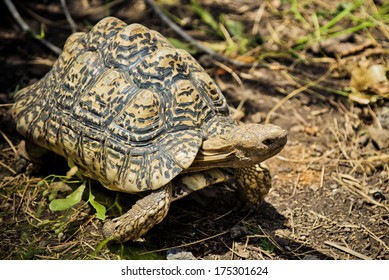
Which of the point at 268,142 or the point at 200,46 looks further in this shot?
the point at 200,46

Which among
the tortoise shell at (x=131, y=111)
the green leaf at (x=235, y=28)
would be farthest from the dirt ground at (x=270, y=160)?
the tortoise shell at (x=131, y=111)

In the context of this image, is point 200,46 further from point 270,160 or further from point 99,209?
point 99,209

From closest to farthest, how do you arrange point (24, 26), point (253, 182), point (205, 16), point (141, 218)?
point (141, 218), point (253, 182), point (24, 26), point (205, 16)

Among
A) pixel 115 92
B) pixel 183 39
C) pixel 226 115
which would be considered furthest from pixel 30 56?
pixel 226 115

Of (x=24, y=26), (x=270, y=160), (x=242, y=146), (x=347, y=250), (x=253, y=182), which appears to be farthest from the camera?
→ (x=24, y=26)

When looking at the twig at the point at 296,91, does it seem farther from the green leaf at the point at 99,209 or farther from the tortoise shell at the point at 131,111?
the green leaf at the point at 99,209

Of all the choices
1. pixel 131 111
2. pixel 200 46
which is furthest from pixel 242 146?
pixel 200 46

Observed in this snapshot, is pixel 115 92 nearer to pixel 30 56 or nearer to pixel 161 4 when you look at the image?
pixel 30 56

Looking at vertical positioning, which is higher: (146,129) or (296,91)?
(146,129)
